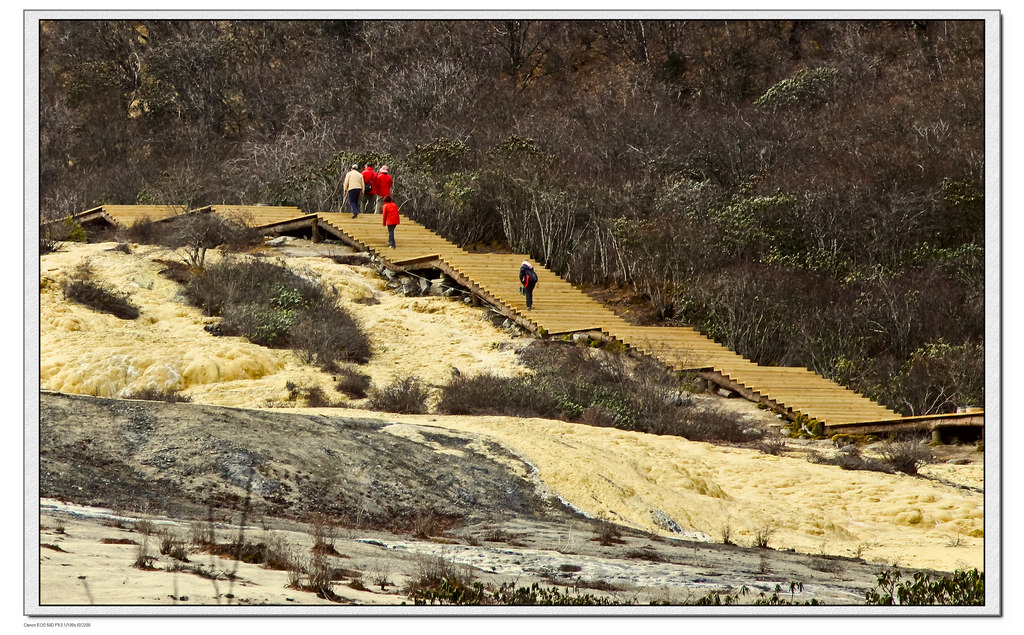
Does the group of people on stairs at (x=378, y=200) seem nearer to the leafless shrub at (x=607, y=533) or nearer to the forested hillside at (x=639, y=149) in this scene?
the forested hillside at (x=639, y=149)

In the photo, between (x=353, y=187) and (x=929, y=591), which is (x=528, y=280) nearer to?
(x=353, y=187)

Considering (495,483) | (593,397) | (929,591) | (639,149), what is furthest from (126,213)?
(929,591)

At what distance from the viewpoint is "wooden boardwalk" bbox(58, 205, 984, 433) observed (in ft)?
59.0

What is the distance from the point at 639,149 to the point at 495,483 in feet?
60.6

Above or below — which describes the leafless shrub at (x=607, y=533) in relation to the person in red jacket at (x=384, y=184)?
below

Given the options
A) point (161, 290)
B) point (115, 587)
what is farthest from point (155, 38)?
point (115, 587)

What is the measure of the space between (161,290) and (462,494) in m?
11.4

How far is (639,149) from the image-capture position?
29.0 meters

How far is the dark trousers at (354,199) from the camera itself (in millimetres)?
25141

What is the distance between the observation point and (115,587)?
771cm

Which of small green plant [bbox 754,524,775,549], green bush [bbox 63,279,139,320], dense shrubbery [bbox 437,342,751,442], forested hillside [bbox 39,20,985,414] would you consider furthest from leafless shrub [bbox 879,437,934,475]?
green bush [bbox 63,279,139,320]

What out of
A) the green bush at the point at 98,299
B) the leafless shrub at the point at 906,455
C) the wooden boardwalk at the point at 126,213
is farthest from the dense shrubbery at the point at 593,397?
the wooden boardwalk at the point at 126,213

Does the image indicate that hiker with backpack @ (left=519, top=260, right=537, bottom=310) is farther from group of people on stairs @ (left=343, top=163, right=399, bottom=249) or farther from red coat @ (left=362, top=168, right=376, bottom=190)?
red coat @ (left=362, top=168, right=376, bottom=190)

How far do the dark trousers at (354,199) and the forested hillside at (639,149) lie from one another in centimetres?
188
